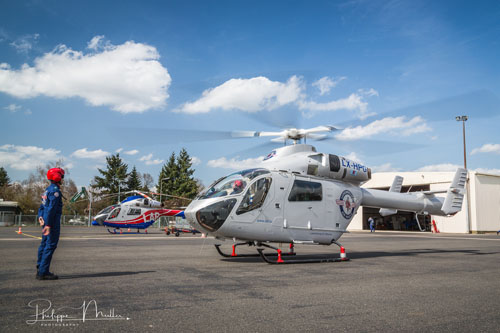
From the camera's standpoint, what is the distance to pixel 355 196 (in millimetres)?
12172

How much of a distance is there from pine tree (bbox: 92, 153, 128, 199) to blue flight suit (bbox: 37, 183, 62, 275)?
72970 mm

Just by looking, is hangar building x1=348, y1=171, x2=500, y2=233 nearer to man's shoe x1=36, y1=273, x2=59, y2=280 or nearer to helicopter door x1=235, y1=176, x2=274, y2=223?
helicopter door x1=235, y1=176, x2=274, y2=223

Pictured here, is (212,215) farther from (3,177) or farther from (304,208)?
(3,177)

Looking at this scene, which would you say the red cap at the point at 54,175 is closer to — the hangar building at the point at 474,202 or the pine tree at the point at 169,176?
the hangar building at the point at 474,202

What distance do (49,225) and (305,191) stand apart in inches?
264

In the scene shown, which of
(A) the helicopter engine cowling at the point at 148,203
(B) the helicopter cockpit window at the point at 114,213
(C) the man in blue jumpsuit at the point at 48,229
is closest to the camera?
(C) the man in blue jumpsuit at the point at 48,229

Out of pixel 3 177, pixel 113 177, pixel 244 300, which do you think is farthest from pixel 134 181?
pixel 244 300

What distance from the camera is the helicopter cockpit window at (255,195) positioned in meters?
9.35

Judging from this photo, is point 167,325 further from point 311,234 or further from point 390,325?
point 311,234

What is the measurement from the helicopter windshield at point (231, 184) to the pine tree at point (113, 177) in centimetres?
7081

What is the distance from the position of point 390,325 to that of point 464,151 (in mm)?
54369

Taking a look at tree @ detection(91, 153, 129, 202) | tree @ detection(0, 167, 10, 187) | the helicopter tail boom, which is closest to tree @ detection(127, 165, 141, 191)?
tree @ detection(91, 153, 129, 202)

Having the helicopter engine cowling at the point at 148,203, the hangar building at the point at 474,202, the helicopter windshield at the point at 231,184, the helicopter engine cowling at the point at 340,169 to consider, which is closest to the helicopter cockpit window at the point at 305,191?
the helicopter engine cowling at the point at 340,169

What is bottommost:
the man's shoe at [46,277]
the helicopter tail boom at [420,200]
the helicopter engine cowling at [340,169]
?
the man's shoe at [46,277]
